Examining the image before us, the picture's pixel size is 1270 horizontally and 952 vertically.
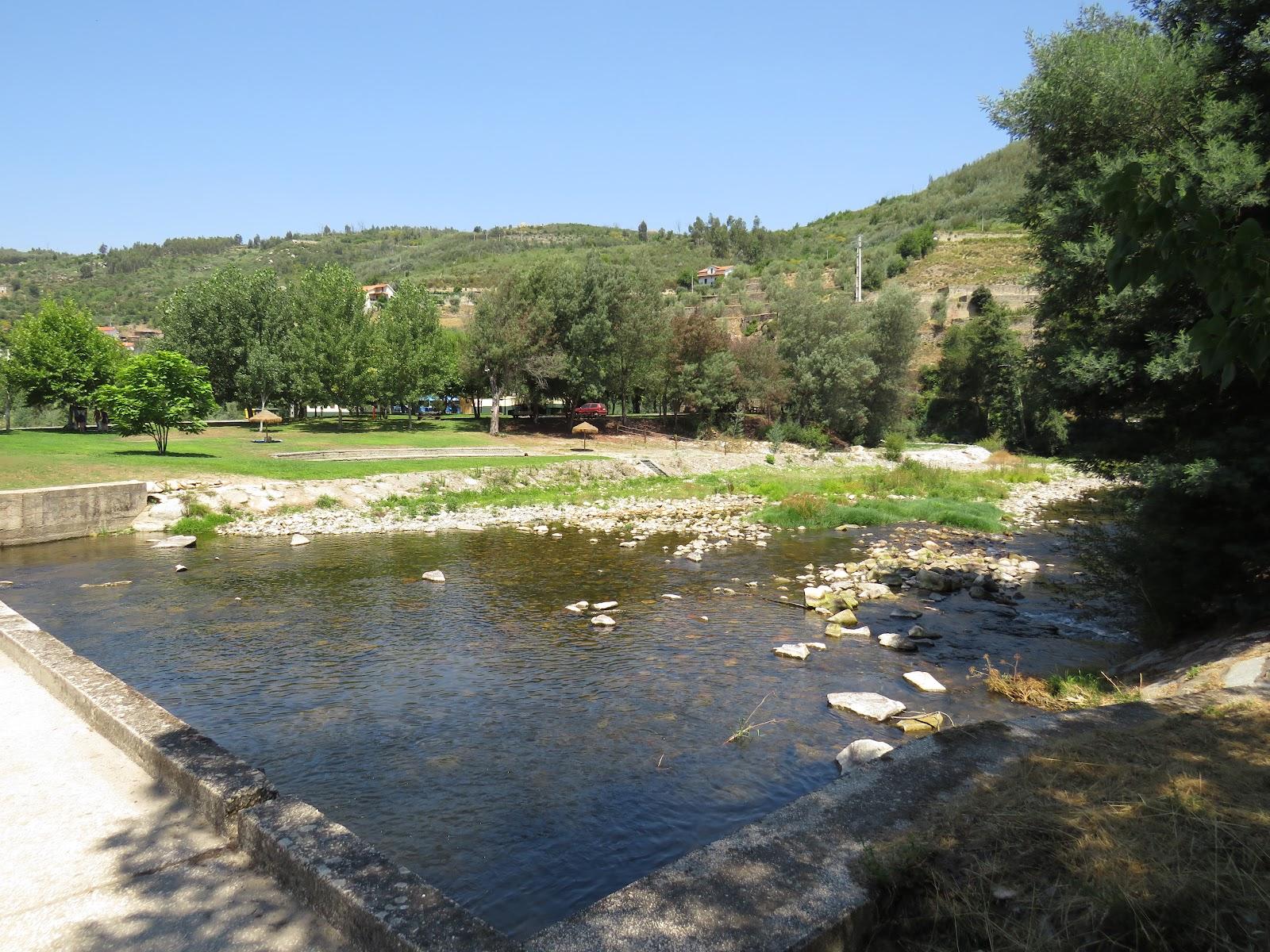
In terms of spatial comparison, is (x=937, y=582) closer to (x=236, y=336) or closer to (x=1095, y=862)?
(x=1095, y=862)

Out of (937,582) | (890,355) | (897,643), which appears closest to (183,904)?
Result: (897,643)

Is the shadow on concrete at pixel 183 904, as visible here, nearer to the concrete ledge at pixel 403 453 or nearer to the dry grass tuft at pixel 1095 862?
the dry grass tuft at pixel 1095 862

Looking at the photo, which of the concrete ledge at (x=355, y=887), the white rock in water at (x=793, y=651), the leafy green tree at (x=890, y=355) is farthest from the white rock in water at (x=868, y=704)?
Answer: the leafy green tree at (x=890, y=355)

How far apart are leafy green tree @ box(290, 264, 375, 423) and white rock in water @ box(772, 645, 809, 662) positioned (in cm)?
3908

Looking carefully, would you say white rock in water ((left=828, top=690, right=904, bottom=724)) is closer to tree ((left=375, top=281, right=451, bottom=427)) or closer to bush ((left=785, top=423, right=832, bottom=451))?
bush ((left=785, top=423, right=832, bottom=451))

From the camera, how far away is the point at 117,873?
3.83 meters

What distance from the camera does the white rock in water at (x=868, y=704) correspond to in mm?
8445

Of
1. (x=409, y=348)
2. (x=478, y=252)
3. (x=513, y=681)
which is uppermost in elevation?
(x=478, y=252)

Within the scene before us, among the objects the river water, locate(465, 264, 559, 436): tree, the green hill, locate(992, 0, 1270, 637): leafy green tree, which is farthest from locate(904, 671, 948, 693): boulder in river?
the green hill

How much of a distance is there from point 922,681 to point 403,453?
2685cm

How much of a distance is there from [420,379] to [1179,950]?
4637 centimetres

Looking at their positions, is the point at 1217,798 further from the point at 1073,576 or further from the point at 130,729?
the point at 1073,576

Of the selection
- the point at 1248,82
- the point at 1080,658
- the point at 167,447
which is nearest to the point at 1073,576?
the point at 1080,658

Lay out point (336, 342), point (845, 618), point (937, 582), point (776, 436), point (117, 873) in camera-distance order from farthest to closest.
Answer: point (776, 436) → point (336, 342) → point (937, 582) → point (845, 618) → point (117, 873)
